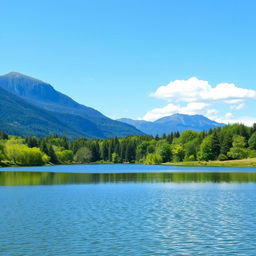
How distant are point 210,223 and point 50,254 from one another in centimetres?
1792

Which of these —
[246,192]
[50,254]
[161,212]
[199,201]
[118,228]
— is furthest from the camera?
[246,192]

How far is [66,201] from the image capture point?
61.4m

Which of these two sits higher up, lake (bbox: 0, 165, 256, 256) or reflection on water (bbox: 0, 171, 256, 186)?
reflection on water (bbox: 0, 171, 256, 186)

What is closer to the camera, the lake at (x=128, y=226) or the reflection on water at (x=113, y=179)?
the lake at (x=128, y=226)

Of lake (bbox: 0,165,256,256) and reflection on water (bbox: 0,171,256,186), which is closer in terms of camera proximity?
lake (bbox: 0,165,256,256)

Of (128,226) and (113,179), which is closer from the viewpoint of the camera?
(128,226)

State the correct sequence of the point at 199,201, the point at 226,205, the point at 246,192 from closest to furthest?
the point at 226,205
the point at 199,201
the point at 246,192

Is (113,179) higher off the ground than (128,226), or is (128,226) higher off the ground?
(113,179)

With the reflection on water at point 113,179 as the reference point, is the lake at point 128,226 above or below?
below

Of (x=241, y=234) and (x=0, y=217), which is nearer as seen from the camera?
(x=241, y=234)

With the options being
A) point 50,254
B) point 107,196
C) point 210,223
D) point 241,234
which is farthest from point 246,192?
point 50,254

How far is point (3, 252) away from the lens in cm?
3111

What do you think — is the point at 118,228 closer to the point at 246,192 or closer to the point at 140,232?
the point at 140,232

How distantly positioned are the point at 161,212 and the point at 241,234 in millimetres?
14308
